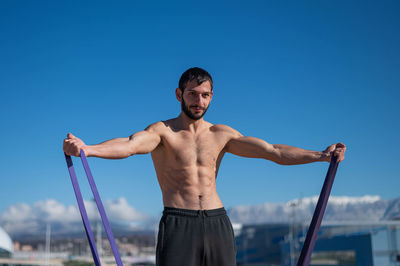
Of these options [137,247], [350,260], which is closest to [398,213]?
[350,260]

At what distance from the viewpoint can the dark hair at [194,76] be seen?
446cm

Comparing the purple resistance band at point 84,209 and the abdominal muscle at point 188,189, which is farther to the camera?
the abdominal muscle at point 188,189

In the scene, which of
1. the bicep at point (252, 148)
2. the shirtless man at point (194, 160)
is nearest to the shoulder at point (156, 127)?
the shirtless man at point (194, 160)

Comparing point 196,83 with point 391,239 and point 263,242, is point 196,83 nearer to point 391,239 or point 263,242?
point 391,239

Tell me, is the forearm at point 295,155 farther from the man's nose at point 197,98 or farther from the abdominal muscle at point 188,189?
the man's nose at point 197,98

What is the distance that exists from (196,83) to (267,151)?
95 centimetres

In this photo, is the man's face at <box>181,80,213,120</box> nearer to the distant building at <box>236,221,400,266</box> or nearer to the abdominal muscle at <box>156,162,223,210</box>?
the abdominal muscle at <box>156,162,223,210</box>

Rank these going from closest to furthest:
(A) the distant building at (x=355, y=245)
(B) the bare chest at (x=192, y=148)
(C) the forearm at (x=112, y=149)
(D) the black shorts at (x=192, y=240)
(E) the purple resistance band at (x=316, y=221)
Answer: (C) the forearm at (x=112, y=149) < (E) the purple resistance band at (x=316, y=221) < (D) the black shorts at (x=192, y=240) < (B) the bare chest at (x=192, y=148) < (A) the distant building at (x=355, y=245)

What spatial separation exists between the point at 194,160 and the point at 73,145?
1.19m

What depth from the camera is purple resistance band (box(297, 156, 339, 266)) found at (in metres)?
4.07

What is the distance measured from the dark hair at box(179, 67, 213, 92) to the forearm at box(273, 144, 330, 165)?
0.95m

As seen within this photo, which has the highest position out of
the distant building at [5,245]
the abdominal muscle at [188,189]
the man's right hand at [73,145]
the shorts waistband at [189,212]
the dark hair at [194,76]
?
the dark hair at [194,76]

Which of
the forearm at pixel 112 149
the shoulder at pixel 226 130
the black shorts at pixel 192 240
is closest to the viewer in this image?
the forearm at pixel 112 149

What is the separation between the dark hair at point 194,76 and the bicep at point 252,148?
0.64 meters
